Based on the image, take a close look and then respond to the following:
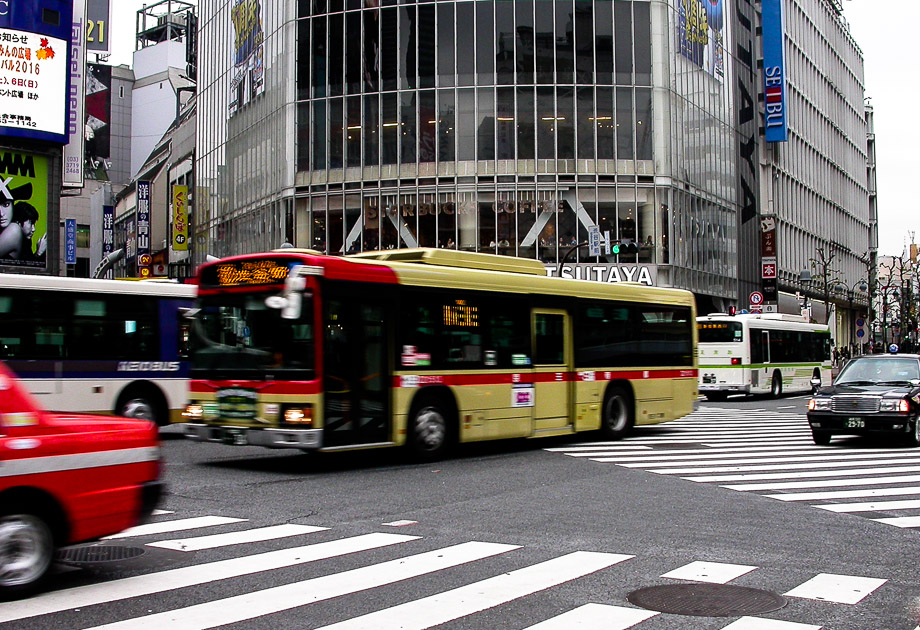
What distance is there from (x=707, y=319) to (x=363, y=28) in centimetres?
2228

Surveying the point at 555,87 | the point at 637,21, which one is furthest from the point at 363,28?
the point at 637,21

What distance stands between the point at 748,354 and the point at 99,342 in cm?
2537

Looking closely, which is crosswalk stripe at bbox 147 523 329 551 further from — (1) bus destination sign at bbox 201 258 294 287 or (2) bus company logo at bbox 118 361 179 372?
(2) bus company logo at bbox 118 361 179 372

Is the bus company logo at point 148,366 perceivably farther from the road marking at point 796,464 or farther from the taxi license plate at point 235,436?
the road marking at point 796,464

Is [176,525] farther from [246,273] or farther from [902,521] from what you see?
[902,521]

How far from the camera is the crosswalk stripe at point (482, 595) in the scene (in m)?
6.20

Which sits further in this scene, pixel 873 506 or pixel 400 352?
pixel 400 352

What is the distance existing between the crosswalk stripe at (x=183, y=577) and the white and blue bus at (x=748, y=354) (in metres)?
29.3

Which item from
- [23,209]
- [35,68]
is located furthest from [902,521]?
[23,209]

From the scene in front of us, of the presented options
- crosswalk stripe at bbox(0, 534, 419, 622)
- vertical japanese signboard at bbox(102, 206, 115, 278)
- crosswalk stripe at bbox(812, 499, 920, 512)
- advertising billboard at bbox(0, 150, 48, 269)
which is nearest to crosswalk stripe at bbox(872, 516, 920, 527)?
crosswalk stripe at bbox(812, 499, 920, 512)

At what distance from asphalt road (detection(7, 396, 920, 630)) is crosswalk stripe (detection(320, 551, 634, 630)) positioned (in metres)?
0.02

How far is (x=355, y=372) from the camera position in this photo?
14195mm

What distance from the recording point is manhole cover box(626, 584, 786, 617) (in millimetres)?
6555

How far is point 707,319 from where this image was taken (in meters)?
37.2
